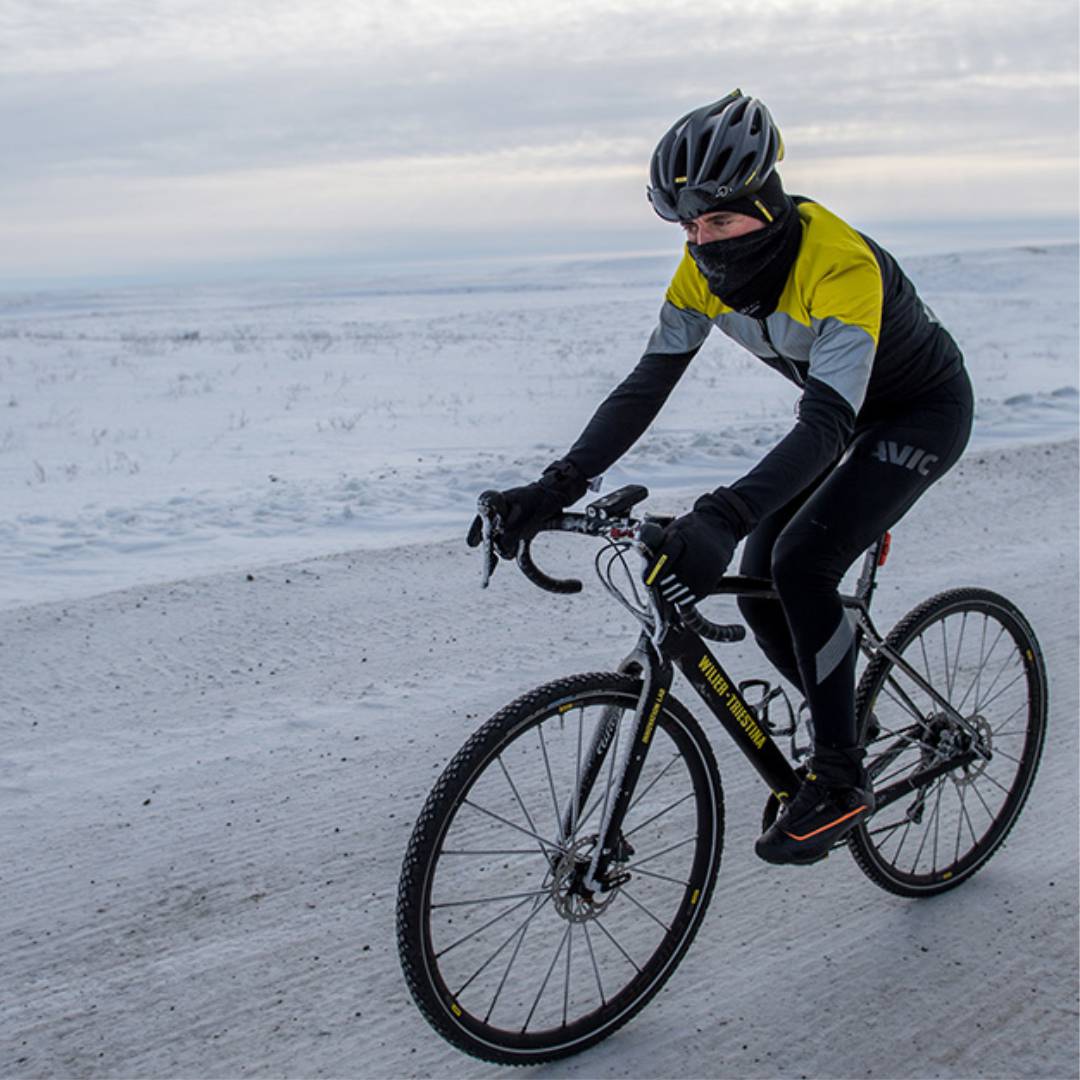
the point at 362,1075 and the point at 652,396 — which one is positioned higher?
the point at 652,396

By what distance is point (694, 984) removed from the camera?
3.31m

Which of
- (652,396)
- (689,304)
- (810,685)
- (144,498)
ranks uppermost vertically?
(689,304)

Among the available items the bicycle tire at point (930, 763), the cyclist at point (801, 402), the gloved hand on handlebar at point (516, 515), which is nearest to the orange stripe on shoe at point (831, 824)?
the cyclist at point (801, 402)

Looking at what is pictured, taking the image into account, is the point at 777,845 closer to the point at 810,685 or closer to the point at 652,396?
the point at 810,685

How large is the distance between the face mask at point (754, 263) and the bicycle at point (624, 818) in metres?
0.67

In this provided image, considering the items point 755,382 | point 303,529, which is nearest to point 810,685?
point 303,529

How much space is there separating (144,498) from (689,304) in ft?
22.5

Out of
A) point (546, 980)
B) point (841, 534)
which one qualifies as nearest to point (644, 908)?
point (546, 980)

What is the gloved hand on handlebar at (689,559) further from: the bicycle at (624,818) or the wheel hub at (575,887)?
the wheel hub at (575,887)

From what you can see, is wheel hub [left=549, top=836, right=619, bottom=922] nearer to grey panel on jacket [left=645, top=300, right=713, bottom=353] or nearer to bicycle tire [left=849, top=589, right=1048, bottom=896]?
bicycle tire [left=849, top=589, right=1048, bottom=896]

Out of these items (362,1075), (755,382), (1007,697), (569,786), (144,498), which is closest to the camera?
(362,1075)

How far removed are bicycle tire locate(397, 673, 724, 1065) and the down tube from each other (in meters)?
0.08

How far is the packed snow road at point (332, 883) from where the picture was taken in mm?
3047

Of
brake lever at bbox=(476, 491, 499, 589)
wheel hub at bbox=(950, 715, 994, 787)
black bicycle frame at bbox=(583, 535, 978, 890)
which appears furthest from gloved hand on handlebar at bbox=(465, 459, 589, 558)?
wheel hub at bbox=(950, 715, 994, 787)
